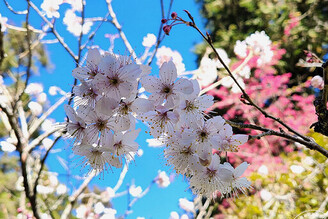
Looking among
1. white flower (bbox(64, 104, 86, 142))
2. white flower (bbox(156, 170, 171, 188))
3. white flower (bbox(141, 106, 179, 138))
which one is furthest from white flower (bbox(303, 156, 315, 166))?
white flower (bbox(64, 104, 86, 142))

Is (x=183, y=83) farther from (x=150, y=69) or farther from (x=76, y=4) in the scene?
(x=76, y=4)

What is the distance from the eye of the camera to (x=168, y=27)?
803 mm

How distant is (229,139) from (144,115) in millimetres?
242

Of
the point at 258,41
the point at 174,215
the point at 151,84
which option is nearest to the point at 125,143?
the point at 151,84

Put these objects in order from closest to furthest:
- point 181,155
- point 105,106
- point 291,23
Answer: point 105,106, point 181,155, point 291,23

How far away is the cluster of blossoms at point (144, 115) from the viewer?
0.69 m

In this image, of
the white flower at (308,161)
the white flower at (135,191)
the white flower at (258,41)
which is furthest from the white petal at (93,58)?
the white flower at (308,161)

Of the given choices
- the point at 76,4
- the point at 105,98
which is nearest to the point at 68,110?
the point at 105,98

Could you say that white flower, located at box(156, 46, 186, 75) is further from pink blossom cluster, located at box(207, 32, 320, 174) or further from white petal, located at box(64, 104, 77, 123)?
pink blossom cluster, located at box(207, 32, 320, 174)

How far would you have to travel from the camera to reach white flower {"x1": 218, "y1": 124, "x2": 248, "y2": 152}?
2.47ft

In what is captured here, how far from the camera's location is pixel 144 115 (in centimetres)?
74

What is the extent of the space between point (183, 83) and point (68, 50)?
114 cm

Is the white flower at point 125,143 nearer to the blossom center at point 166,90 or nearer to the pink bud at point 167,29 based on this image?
the blossom center at point 166,90

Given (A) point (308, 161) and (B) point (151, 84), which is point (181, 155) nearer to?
(B) point (151, 84)
